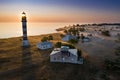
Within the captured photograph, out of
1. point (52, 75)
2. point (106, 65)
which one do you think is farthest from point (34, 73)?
point (106, 65)

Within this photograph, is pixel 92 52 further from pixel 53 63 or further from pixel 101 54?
pixel 53 63

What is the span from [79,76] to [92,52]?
13.6 metres

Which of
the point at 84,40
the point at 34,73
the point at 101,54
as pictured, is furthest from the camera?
the point at 84,40

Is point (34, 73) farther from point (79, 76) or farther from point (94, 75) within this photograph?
point (94, 75)

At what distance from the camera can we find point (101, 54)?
3769 cm

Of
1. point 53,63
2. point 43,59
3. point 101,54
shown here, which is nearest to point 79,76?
point 53,63

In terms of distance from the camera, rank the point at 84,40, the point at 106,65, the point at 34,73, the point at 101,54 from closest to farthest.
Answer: the point at 34,73, the point at 106,65, the point at 101,54, the point at 84,40

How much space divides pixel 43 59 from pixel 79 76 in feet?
32.4

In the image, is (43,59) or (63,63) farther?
(43,59)

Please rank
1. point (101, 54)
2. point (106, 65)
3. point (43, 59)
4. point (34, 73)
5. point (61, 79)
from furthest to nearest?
point (101, 54)
point (43, 59)
point (106, 65)
point (34, 73)
point (61, 79)

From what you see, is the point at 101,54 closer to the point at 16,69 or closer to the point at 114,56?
the point at 114,56

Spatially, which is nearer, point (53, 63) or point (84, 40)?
point (53, 63)

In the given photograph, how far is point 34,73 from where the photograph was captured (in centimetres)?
2786

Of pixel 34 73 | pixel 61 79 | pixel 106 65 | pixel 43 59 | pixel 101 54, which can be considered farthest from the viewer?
pixel 101 54
